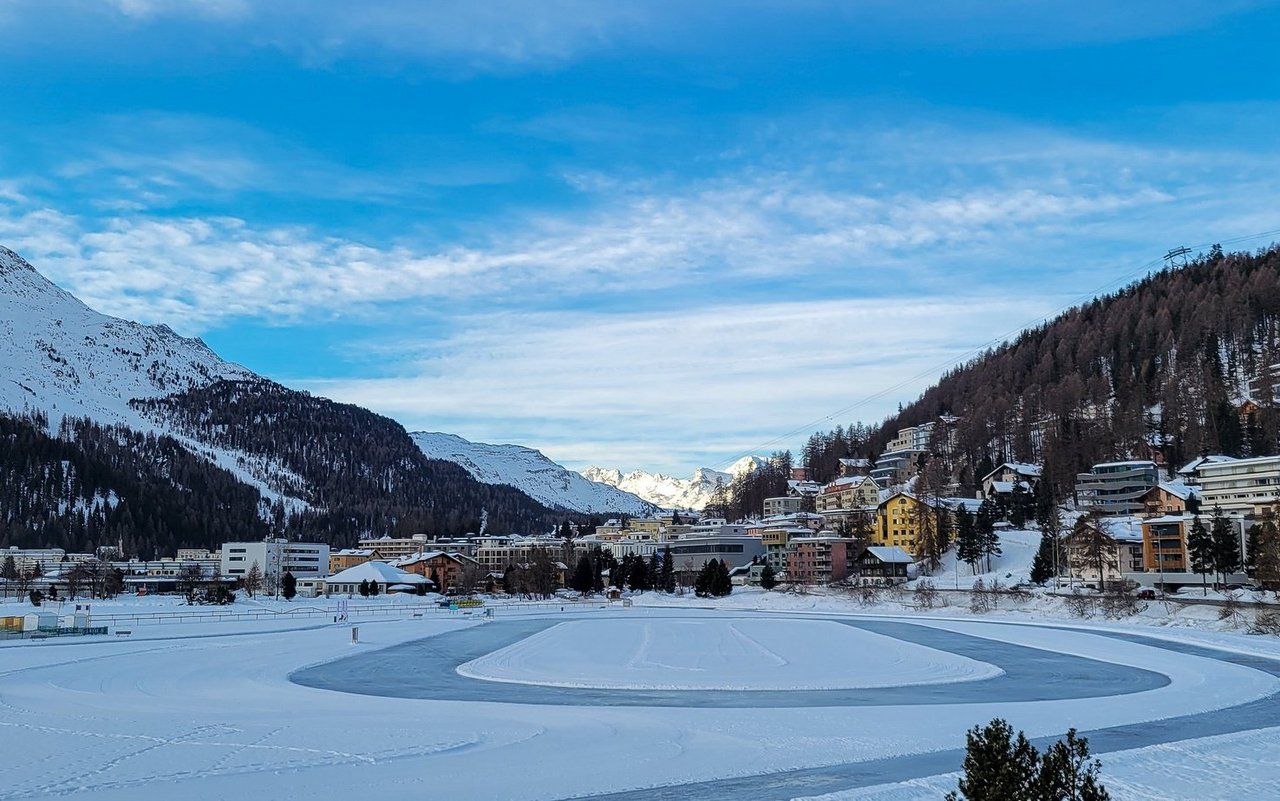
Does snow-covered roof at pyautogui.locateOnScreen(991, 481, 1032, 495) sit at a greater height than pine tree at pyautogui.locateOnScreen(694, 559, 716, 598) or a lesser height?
greater

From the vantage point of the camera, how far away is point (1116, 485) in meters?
116

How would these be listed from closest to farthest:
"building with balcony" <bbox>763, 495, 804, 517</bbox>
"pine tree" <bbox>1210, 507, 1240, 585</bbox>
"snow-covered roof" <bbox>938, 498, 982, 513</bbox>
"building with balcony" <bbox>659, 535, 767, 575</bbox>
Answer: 1. "pine tree" <bbox>1210, 507, 1240, 585</bbox>
2. "snow-covered roof" <bbox>938, 498, 982, 513</bbox>
3. "building with balcony" <bbox>659, 535, 767, 575</bbox>
4. "building with balcony" <bbox>763, 495, 804, 517</bbox>

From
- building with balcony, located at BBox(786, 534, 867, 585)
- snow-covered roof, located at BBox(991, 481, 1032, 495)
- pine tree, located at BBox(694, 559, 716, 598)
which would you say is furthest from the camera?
snow-covered roof, located at BBox(991, 481, 1032, 495)

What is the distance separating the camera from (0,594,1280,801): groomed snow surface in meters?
16.2

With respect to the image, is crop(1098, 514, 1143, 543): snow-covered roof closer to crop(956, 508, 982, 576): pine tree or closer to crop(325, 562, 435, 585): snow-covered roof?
crop(956, 508, 982, 576): pine tree

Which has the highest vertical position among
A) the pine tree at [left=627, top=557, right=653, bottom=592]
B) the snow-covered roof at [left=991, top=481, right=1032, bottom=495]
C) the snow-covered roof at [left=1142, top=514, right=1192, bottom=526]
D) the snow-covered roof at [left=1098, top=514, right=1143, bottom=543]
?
the snow-covered roof at [left=991, top=481, right=1032, bottom=495]

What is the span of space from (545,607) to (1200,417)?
95.3 meters

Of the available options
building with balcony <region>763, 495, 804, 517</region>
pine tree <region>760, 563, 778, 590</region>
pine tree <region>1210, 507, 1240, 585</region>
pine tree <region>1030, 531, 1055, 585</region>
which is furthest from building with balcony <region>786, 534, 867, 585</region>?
building with balcony <region>763, 495, 804, 517</region>

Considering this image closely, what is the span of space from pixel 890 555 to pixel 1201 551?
36.4 m

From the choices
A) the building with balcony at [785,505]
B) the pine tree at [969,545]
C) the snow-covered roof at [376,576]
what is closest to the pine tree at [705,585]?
the pine tree at [969,545]

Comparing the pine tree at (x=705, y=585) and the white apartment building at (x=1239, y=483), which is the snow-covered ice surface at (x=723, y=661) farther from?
the white apartment building at (x=1239, y=483)

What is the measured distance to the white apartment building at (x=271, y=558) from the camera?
171000mm

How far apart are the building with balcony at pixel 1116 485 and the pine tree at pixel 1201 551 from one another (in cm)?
3746

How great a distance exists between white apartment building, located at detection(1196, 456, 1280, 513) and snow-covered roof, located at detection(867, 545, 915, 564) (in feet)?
91.7
